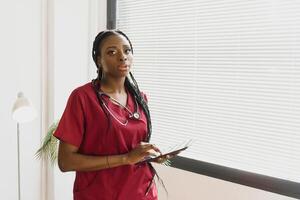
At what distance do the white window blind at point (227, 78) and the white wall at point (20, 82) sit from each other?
74cm

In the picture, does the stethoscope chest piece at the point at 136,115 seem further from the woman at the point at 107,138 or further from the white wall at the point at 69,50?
the white wall at the point at 69,50

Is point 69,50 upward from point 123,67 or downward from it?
upward

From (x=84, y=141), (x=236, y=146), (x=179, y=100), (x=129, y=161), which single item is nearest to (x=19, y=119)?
(x=84, y=141)

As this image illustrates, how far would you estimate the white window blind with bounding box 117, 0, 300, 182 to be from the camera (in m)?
1.79

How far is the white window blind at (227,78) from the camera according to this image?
1.79 metres

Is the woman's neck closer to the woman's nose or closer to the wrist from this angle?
the woman's nose

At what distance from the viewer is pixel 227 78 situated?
6.66 ft

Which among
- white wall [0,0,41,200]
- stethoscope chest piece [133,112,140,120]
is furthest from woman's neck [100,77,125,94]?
white wall [0,0,41,200]

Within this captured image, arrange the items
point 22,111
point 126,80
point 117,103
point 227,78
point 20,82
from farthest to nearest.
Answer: point 20,82
point 227,78
point 22,111
point 126,80
point 117,103

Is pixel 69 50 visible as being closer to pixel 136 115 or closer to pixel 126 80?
pixel 126 80

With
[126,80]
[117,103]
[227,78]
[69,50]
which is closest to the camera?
[117,103]

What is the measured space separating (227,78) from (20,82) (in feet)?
4.41

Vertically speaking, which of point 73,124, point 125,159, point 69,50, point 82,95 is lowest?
point 125,159

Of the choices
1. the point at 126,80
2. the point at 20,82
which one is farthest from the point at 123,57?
the point at 20,82
